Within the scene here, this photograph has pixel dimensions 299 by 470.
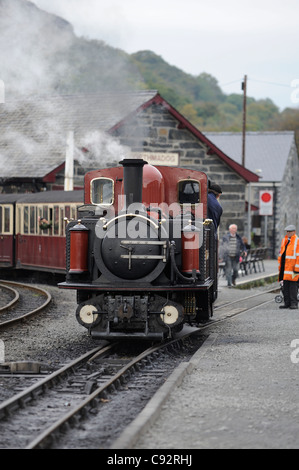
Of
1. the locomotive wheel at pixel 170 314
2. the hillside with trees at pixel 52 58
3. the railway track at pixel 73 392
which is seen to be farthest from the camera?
the hillside with trees at pixel 52 58

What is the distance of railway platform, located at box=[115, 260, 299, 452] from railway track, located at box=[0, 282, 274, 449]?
29cm

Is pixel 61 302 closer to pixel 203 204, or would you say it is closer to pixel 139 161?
pixel 203 204

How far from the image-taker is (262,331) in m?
11.8

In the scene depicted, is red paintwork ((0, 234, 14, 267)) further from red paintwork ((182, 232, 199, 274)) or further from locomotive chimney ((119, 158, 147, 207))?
red paintwork ((182, 232, 199, 274))

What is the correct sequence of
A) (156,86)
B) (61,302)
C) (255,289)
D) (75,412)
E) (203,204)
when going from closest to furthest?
1. (75,412)
2. (203,204)
3. (61,302)
4. (255,289)
5. (156,86)

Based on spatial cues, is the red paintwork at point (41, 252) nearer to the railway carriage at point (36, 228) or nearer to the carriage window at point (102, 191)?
the railway carriage at point (36, 228)

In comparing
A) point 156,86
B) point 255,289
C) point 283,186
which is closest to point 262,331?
point 255,289

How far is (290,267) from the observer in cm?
1459

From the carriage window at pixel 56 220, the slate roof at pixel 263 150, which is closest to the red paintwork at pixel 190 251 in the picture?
the carriage window at pixel 56 220

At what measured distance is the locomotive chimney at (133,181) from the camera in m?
9.67

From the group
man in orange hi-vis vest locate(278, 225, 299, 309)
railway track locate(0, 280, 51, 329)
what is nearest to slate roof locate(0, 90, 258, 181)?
railway track locate(0, 280, 51, 329)

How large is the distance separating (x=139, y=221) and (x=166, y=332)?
1.42 m

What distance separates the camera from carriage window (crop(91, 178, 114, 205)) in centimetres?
1092

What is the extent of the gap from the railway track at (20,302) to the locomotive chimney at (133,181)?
3.57 m
